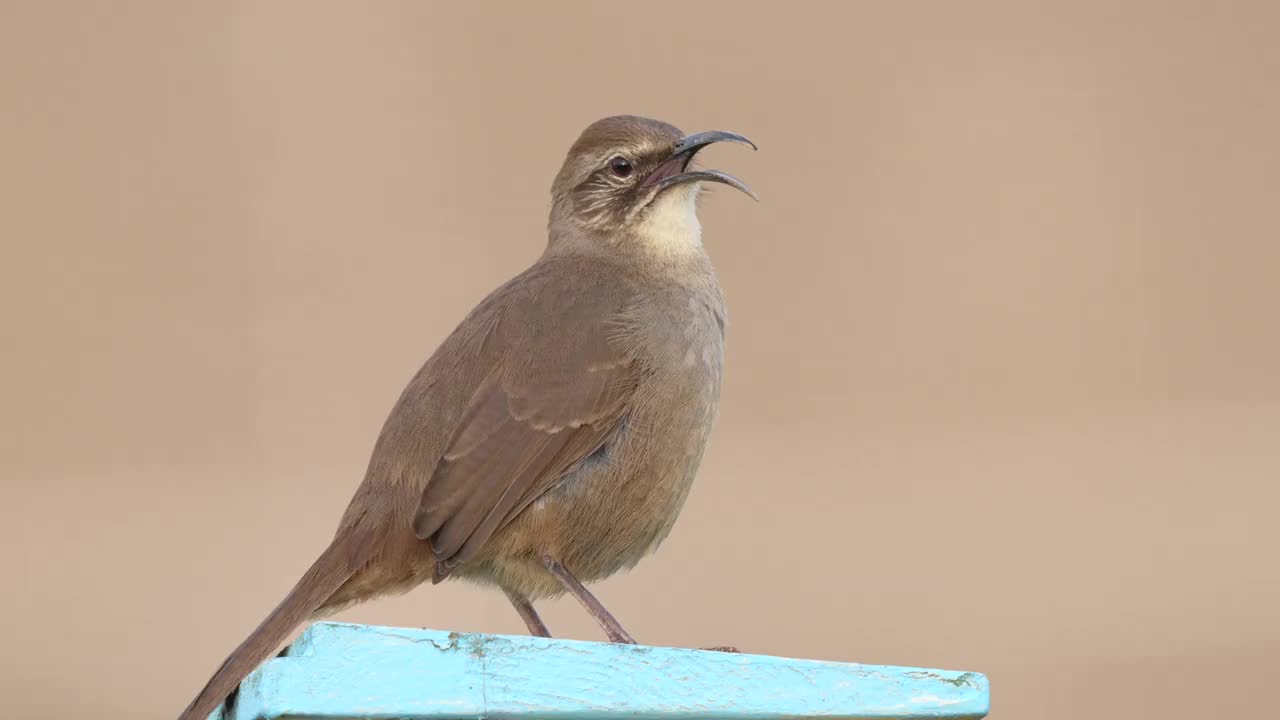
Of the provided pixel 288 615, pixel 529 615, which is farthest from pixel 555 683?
pixel 529 615

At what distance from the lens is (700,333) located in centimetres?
474

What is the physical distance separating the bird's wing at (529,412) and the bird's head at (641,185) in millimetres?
380

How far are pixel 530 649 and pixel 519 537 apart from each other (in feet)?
4.73

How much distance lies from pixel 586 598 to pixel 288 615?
814 millimetres

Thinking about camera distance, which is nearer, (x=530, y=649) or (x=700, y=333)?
(x=530, y=649)

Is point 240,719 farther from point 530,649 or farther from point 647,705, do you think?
point 647,705

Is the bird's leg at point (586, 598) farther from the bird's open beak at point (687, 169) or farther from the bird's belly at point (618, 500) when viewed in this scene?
the bird's open beak at point (687, 169)

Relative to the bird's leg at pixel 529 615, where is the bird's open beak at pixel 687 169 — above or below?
above

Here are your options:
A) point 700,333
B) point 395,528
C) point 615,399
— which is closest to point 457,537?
point 395,528

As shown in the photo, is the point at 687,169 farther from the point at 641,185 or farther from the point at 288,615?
the point at 288,615

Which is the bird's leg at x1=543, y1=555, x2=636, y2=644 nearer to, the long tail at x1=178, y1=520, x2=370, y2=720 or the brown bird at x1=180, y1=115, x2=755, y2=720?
the brown bird at x1=180, y1=115, x2=755, y2=720

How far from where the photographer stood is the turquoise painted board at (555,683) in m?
2.75

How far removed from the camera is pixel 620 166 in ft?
16.8

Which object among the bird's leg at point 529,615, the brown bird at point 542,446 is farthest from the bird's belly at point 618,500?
the bird's leg at point 529,615
